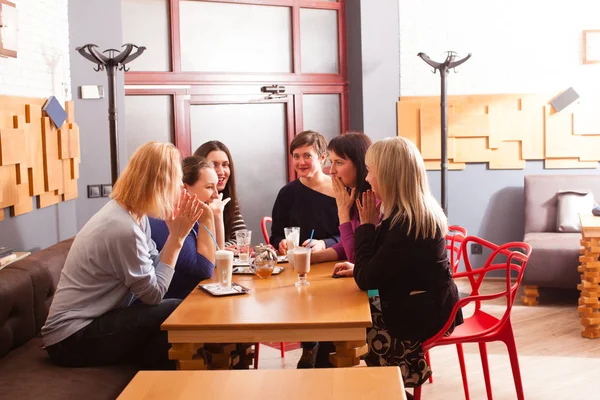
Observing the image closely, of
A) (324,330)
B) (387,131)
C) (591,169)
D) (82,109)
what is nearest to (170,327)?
(324,330)

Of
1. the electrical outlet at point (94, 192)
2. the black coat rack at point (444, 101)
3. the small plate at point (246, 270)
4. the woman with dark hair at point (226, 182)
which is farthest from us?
the black coat rack at point (444, 101)

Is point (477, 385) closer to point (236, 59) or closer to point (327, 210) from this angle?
point (327, 210)

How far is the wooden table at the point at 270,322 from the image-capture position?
2340mm

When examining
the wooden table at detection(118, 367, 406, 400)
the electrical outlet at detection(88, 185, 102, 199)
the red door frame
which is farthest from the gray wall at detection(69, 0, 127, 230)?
the wooden table at detection(118, 367, 406, 400)

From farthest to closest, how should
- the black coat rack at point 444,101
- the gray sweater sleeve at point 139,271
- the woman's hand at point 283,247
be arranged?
the black coat rack at point 444,101 < the woman's hand at point 283,247 < the gray sweater sleeve at point 139,271

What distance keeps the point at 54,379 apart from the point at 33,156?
1917mm

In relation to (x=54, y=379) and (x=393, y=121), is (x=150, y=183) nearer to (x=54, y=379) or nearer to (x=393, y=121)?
(x=54, y=379)

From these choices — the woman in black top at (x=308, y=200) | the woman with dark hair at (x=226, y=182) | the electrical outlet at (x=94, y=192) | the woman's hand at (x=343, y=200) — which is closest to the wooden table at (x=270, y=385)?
the woman's hand at (x=343, y=200)

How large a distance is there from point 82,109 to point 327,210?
228 cm

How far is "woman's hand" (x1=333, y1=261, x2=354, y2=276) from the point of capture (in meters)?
3.03

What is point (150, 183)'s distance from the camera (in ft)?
9.19

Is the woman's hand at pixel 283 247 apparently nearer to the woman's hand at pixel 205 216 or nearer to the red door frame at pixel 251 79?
the woman's hand at pixel 205 216

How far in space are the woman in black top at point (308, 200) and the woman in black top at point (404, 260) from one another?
2.95ft

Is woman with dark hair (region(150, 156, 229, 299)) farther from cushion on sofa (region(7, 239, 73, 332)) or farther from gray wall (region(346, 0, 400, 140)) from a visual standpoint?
gray wall (region(346, 0, 400, 140))
